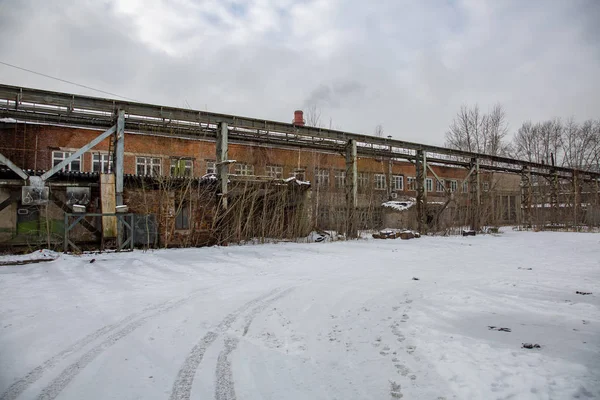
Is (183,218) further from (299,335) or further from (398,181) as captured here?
(398,181)

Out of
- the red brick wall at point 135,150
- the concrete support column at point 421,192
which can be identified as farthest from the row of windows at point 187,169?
the concrete support column at point 421,192

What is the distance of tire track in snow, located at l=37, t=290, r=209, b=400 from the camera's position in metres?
2.88

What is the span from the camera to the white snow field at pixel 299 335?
2.90 meters

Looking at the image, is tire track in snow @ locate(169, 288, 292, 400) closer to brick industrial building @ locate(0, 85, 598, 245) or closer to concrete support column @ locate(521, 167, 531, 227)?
brick industrial building @ locate(0, 85, 598, 245)

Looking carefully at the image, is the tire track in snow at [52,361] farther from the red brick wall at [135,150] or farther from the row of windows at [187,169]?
the red brick wall at [135,150]

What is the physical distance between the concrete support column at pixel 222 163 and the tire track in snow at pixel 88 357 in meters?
9.48

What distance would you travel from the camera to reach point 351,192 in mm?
18453

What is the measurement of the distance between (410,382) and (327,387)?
2.36 ft

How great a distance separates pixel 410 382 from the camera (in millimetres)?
2957

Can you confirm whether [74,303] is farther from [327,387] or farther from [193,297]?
[327,387]

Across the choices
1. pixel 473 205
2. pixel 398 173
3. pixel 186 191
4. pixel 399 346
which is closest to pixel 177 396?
pixel 399 346

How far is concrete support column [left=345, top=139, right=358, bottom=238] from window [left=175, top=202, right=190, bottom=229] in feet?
25.6

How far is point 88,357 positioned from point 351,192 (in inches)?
623

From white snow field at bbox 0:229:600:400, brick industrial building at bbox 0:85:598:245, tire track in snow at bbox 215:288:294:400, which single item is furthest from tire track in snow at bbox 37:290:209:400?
brick industrial building at bbox 0:85:598:245
